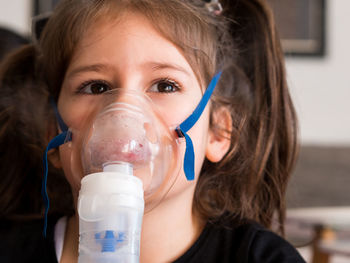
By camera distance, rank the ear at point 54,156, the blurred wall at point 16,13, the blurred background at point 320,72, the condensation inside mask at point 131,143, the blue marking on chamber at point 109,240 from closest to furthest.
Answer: the blue marking on chamber at point 109,240, the condensation inside mask at point 131,143, the ear at point 54,156, the blurred wall at point 16,13, the blurred background at point 320,72

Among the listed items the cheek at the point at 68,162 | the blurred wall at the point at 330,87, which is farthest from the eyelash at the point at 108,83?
the blurred wall at the point at 330,87

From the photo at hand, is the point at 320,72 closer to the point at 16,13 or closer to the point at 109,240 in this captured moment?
the point at 16,13

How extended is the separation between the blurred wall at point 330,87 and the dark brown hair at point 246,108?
1.75 meters

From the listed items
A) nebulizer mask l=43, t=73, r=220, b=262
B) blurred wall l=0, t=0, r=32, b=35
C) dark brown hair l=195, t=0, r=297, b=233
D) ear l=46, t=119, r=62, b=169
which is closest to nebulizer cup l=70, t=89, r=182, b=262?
nebulizer mask l=43, t=73, r=220, b=262

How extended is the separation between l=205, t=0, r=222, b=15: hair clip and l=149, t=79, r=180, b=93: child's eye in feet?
0.92

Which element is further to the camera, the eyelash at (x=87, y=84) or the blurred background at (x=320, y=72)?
the blurred background at (x=320, y=72)

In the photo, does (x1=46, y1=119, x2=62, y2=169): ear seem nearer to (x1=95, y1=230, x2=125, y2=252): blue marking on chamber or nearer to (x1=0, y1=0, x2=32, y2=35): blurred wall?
(x1=95, y1=230, x2=125, y2=252): blue marking on chamber

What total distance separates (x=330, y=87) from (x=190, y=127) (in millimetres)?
2230

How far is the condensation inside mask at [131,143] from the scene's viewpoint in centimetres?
76

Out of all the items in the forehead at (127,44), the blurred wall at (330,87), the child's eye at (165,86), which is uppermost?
the forehead at (127,44)

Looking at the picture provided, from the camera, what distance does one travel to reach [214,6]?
3.74ft

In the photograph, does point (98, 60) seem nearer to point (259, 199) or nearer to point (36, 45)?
point (36, 45)

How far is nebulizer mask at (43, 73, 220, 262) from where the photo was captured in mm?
664

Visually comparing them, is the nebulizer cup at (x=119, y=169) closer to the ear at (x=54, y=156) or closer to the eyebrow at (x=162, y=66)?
the eyebrow at (x=162, y=66)
